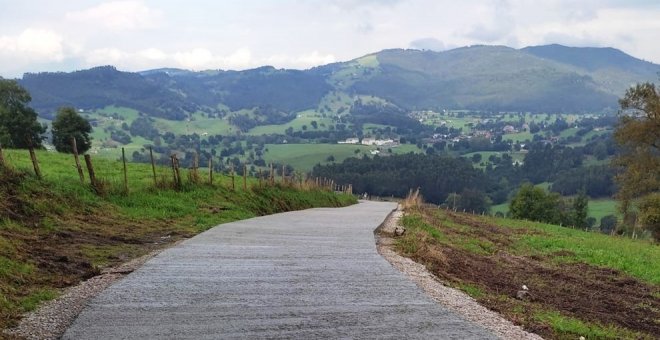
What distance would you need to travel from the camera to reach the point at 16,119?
59.7m

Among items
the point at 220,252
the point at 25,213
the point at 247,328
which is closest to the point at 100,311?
the point at 247,328

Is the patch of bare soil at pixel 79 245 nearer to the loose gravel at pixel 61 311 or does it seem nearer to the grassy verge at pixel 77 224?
the grassy verge at pixel 77 224

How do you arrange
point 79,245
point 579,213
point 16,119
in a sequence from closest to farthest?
1. point 79,245
2. point 16,119
3. point 579,213

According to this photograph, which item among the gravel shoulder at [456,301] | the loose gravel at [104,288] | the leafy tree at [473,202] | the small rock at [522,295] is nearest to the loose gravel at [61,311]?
the loose gravel at [104,288]

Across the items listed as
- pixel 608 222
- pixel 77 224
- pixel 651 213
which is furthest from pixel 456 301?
pixel 608 222

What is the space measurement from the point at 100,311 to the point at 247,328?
229 cm

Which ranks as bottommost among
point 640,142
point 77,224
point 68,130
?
point 77,224

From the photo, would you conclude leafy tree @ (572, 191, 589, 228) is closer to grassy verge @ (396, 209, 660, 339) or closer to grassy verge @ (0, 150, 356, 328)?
grassy verge @ (396, 209, 660, 339)

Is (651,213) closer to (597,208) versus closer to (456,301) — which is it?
(456,301)

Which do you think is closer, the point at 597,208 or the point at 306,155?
the point at 597,208

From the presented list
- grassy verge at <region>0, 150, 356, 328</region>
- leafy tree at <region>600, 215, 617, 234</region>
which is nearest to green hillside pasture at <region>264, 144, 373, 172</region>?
leafy tree at <region>600, 215, 617, 234</region>

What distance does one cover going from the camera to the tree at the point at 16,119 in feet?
192

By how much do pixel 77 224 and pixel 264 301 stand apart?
8452mm

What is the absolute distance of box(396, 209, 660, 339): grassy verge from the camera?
10289mm
